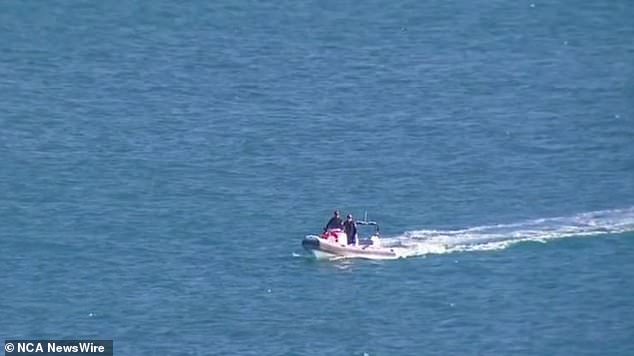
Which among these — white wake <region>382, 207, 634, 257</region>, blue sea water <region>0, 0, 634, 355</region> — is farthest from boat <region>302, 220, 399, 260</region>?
white wake <region>382, 207, 634, 257</region>

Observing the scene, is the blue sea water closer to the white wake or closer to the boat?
the white wake

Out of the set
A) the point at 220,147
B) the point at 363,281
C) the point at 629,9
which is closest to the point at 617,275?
the point at 363,281

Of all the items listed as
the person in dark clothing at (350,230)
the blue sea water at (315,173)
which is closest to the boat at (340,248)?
the person in dark clothing at (350,230)

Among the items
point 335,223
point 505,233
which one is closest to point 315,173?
point 335,223

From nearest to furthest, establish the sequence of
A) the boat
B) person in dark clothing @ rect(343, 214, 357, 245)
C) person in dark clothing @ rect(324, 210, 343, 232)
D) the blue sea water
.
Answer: the blue sea water → the boat → person in dark clothing @ rect(343, 214, 357, 245) → person in dark clothing @ rect(324, 210, 343, 232)

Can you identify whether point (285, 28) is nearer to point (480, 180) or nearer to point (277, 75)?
point (277, 75)

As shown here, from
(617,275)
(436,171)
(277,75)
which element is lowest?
(617,275)

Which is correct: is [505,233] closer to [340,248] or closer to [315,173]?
[340,248]
